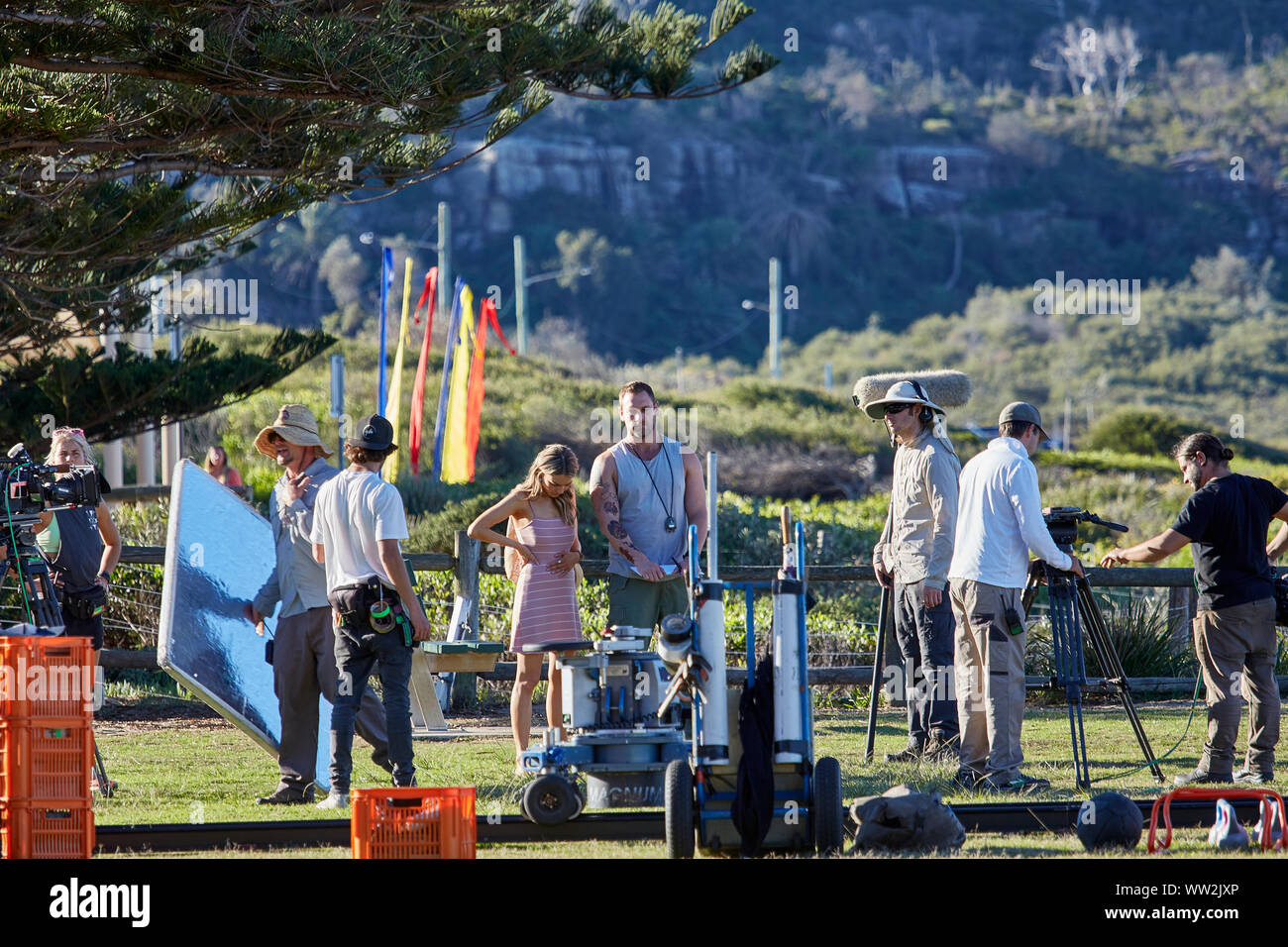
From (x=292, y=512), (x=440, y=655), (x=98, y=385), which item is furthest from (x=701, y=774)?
(x=98, y=385)

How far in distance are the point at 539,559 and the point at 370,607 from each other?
3.70ft

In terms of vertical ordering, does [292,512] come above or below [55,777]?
above

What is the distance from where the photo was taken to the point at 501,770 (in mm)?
7605

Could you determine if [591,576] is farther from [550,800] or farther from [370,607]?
[550,800]

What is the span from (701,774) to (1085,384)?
64.3 metres

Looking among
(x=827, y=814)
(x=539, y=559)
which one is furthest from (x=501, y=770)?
(x=827, y=814)

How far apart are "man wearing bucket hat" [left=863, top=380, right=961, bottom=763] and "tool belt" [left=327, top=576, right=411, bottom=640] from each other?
7.78ft

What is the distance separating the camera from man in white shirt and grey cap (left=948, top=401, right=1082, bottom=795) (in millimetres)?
6688

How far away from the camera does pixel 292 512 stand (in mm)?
6938

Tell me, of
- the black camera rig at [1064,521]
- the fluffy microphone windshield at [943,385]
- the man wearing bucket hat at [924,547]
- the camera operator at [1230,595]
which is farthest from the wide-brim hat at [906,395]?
the fluffy microphone windshield at [943,385]

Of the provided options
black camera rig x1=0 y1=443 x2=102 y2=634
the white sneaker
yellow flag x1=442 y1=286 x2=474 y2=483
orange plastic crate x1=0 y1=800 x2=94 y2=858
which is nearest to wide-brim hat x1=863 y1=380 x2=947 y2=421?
the white sneaker

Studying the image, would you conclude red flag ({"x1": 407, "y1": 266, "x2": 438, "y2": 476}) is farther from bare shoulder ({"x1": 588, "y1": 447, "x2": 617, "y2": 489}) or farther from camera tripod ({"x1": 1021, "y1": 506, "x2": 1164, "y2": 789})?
camera tripod ({"x1": 1021, "y1": 506, "x2": 1164, "y2": 789})
